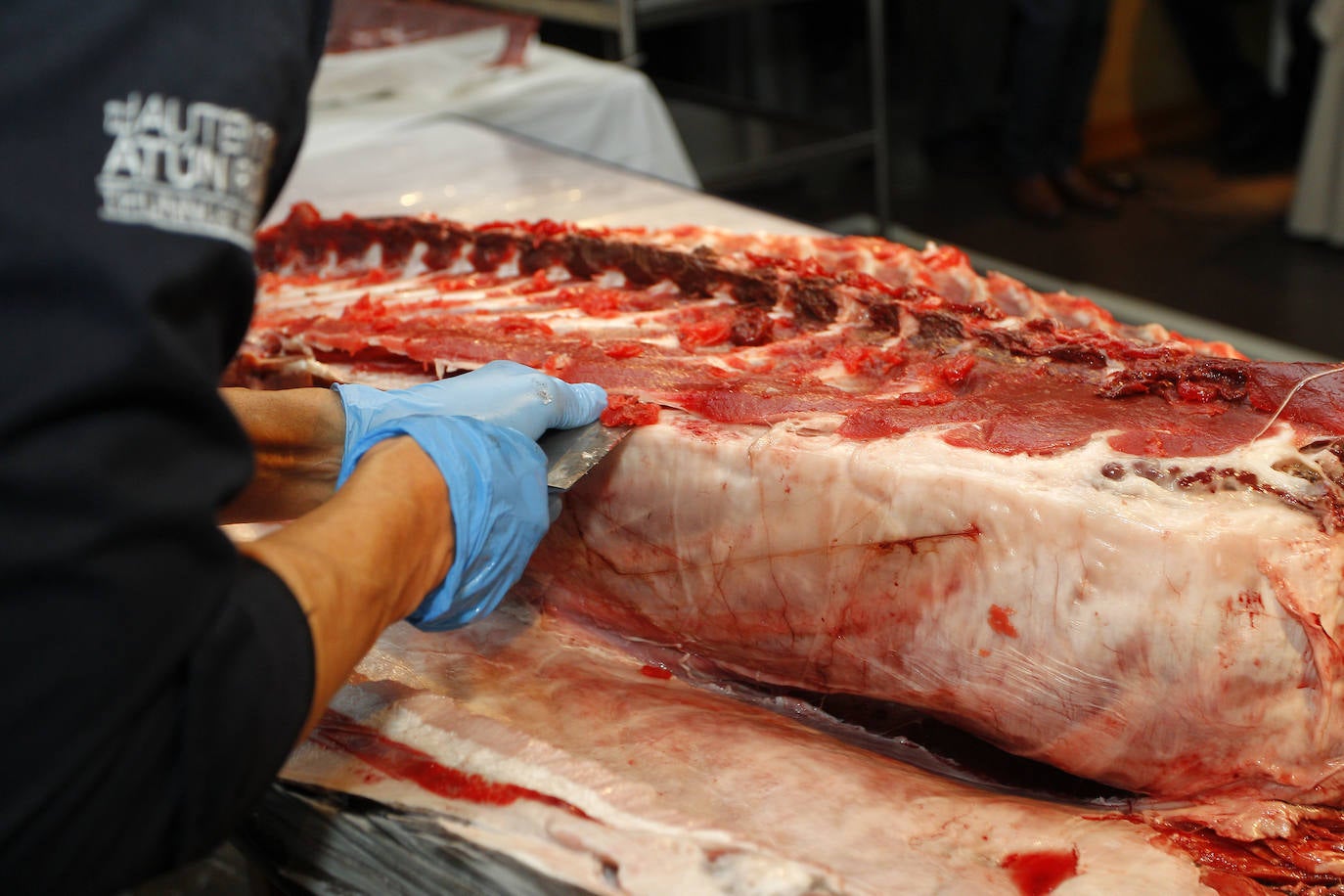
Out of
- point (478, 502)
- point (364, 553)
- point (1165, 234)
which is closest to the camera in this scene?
point (364, 553)

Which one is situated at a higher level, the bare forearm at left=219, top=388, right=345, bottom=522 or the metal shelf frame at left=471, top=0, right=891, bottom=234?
the metal shelf frame at left=471, top=0, right=891, bottom=234

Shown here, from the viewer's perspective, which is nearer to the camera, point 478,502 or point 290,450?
point 478,502

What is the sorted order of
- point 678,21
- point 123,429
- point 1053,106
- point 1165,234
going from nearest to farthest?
point 123,429
point 678,21
point 1053,106
point 1165,234

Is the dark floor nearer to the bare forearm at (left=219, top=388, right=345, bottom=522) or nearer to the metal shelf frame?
the metal shelf frame

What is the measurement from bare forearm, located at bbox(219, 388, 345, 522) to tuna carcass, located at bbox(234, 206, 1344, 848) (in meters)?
0.31

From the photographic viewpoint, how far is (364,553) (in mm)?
Result: 1430

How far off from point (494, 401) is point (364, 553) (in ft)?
1.72

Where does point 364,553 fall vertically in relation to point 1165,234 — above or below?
above

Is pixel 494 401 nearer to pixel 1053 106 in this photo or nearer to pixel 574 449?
pixel 574 449

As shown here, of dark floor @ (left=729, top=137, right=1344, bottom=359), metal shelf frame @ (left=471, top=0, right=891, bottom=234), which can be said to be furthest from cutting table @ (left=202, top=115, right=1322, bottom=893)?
dark floor @ (left=729, top=137, right=1344, bottom=359)

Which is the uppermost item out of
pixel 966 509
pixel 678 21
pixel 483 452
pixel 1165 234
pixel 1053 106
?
pixel 678 21

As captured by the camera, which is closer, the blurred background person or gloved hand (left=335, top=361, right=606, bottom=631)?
gloved hand (left=335, top=361, right=606, bottom=631)

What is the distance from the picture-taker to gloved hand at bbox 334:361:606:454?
189 cm

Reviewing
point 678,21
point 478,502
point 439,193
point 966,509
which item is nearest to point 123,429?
point 478,502
